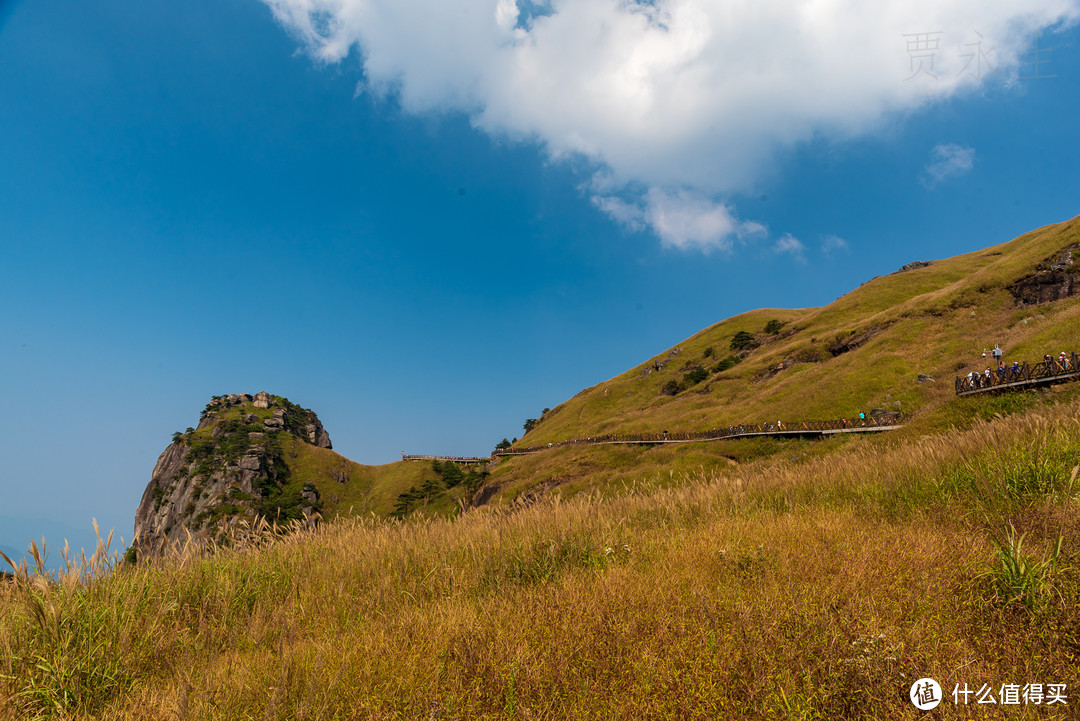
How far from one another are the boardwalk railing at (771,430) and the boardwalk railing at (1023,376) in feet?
15.4

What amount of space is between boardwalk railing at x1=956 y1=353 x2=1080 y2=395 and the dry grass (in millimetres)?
24397

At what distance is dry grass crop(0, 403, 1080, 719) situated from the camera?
2340mm

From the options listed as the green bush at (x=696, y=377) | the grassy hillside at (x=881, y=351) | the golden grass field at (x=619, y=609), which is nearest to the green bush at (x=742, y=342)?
the grassy hillside at (x=881, y=351)

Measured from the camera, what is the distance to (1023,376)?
22.9 m

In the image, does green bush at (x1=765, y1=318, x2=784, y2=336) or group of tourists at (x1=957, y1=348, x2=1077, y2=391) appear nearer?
group of tourists at (x1=957, y1=348, x2=1077, y2=391)

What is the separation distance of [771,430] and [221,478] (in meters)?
126

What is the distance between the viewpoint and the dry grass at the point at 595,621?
234 centimetres

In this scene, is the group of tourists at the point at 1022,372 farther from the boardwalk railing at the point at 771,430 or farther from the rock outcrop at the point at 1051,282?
the rock outcrop at the point at 1051,282

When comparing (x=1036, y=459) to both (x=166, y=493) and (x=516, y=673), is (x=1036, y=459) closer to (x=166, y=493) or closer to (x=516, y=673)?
(x=516, y=673)

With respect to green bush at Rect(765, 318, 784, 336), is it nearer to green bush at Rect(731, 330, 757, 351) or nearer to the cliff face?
green bush at Rect(731, 330, 757, 351)

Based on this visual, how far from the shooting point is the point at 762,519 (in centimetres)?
561

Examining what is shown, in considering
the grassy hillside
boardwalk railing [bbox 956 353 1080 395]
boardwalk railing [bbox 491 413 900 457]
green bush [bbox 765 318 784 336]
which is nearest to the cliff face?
the grassy hillside

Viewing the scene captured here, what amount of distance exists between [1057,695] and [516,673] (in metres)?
2.70

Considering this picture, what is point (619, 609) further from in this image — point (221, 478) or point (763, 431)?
point (221, 478)
